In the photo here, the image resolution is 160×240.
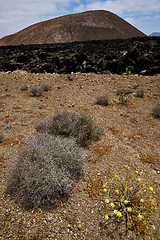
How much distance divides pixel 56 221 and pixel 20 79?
33.1 ft

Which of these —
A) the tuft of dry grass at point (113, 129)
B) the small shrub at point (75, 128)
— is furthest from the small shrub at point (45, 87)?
the tuft of dry grass at point (113, 129)

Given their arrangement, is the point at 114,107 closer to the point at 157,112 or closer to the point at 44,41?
the point at 157,112

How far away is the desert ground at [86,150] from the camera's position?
2.05m

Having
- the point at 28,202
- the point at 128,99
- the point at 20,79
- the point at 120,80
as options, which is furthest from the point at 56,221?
the point at 20,79

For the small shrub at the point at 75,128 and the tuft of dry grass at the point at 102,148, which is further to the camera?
the small shrub at the point at 75,128

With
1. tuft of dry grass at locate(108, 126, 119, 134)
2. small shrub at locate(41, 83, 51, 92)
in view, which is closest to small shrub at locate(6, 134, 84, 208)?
tuft of dry grass at locate(108, 126, 119, 134)

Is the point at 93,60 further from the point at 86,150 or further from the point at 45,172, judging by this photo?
the point at 45,172

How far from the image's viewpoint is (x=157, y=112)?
4977 millimetres

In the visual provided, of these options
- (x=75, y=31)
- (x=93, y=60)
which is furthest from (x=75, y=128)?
(x=75, y=31)

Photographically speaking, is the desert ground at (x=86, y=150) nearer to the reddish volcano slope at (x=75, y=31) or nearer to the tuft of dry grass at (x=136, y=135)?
the tuft of dry grass at (x=136, y=135)

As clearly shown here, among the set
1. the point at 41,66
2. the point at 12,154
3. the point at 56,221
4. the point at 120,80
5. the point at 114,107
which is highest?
the point at 41,66

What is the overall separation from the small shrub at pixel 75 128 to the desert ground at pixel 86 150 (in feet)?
0.84

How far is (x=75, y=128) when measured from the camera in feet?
12.3

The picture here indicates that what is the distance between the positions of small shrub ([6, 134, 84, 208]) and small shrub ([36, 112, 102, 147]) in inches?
21.9
